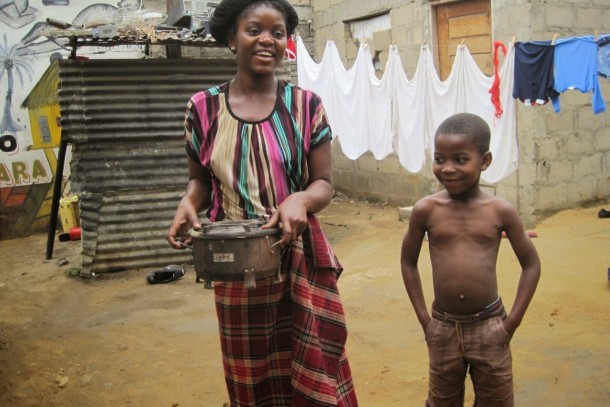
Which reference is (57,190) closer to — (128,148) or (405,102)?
→ (128,148)

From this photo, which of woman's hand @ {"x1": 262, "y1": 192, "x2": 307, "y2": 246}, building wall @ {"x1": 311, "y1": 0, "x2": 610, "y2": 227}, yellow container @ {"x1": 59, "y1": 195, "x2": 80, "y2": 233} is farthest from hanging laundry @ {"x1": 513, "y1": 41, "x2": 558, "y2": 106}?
yellow container @ {"x1": 59, "y1": 195, "x2": 80, "y2": 233}

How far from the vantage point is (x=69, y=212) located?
30.1 ft

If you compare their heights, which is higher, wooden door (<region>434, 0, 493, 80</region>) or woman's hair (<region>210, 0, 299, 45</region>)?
wooden door (<region>434, 0, 493, 80</region>)

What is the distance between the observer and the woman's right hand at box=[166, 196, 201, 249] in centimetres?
211

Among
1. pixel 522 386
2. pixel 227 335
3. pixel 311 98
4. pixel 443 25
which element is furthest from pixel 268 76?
pixel 443 25

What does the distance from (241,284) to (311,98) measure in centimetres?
65

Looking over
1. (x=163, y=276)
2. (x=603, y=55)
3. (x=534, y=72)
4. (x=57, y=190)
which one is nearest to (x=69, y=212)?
(x=57, y=190)

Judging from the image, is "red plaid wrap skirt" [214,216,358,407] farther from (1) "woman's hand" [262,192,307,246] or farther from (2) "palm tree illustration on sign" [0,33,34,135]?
(2) "palm tree illustration on sign" [0,33,34,135]

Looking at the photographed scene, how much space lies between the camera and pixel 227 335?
2.17m

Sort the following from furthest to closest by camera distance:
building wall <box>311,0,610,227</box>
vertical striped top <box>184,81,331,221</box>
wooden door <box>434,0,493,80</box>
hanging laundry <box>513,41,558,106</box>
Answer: wooden door <box>434,0,493,80</box> → building wall <box>311,0,610,227</box> → hanging laundry <box>513,41,558,106</box> → vertical striped top <box>184,81,331,221</box>

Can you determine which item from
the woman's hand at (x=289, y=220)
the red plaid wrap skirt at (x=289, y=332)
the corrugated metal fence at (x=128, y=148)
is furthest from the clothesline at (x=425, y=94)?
the woman's hand at (x=289, y=220)

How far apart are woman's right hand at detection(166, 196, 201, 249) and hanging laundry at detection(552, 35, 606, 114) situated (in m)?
4.87

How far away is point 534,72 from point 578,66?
441 millimetres

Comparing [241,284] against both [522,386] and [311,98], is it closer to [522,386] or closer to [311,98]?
[311,98]
